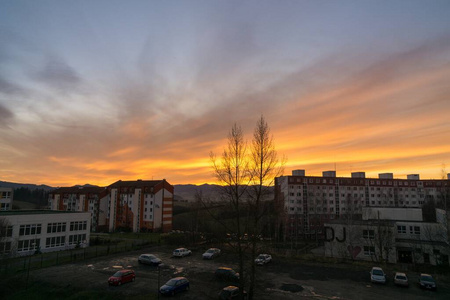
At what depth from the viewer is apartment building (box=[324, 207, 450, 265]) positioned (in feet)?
140

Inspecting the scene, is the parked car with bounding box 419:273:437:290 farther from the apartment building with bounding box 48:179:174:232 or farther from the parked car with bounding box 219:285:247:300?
the apartment building with bounding box 48:179:174:232

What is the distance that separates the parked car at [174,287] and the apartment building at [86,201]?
7504cm

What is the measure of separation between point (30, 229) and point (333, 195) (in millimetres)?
86091

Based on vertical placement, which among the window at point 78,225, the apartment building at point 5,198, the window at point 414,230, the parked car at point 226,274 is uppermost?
the apartment building at point 5,198

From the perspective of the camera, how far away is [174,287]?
27.0 metres

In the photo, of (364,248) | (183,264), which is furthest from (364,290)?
(183,264)

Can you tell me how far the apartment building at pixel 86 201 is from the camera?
305ft

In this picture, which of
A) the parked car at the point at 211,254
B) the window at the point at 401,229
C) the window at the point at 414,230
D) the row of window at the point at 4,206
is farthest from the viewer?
the row of window at the point at 4,206

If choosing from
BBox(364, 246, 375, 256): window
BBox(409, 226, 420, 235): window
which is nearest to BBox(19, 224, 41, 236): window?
BBox(364, 246, 375, 256): window

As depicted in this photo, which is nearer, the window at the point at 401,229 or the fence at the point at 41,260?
the fence at the point at 41,260

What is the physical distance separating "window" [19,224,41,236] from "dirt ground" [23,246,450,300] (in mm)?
16324

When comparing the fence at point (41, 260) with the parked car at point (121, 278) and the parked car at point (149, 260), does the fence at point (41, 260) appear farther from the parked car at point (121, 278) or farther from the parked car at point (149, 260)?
the parked car at point (121, 278)

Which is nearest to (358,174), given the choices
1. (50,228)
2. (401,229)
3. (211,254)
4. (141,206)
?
(401,229)

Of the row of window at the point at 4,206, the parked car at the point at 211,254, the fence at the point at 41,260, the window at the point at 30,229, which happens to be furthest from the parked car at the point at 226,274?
the row of window at the point at 4,206
